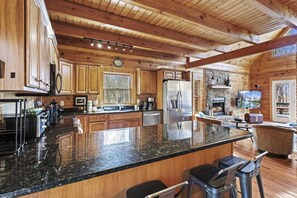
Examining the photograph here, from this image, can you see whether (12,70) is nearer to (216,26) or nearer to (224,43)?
(216,26)

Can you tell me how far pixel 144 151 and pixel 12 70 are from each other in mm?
1121

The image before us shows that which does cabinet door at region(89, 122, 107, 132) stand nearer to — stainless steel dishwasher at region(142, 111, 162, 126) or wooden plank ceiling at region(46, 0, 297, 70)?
stainless steel dishwasher at region(142, 111, 162, 126)

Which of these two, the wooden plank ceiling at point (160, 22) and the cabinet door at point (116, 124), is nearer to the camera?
the wooden plank ceiling at point (160, 22)

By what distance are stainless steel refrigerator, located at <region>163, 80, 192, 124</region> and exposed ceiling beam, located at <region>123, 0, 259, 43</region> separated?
2269mm

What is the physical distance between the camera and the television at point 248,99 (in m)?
7.76

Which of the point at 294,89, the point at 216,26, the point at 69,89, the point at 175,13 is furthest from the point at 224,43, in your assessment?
the point at 294,89

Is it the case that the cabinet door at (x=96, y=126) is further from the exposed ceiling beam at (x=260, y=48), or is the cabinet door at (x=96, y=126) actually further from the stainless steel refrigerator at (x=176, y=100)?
the exposed ceiling beam at (x=260, y=48)

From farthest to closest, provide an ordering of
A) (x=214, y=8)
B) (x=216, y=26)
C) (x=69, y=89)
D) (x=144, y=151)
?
(x=69, y=89) < (x=216, y=26) < (x=214, y=8) < (x=144, y=151)

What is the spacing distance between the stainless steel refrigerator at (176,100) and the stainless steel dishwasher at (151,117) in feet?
0.65

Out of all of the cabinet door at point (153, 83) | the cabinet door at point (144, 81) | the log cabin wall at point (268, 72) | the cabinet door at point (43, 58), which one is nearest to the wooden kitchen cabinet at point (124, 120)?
the cabinet door at point (144, 81)

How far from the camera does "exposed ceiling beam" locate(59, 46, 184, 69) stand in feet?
14.5

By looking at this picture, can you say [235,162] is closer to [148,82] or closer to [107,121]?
[107,121]

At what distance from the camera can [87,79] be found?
179 inches

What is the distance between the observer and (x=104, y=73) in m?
4.98
